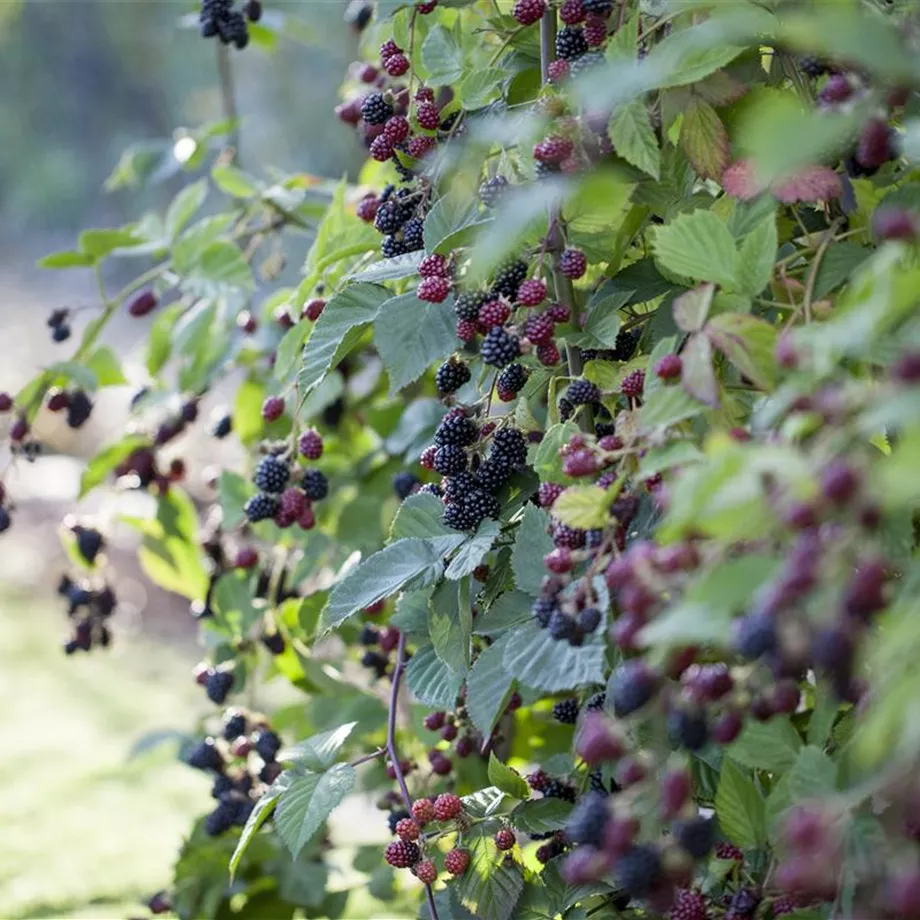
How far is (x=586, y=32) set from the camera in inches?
28.3

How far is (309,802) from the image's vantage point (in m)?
0.79

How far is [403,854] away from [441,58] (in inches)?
19.4

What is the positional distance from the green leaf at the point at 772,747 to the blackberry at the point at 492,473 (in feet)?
0.63

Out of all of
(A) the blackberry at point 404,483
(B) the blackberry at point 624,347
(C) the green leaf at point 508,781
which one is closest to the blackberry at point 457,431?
(B) the blackberry at point 624,347

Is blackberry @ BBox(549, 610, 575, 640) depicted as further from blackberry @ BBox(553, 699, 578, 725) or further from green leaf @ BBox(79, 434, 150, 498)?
green leaf @ BBox(79, 434, 150, 498)

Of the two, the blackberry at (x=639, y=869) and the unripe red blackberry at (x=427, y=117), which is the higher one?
the unripe red blackberry at (x=427, y=117)

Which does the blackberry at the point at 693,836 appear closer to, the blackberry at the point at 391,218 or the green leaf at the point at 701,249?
the green leaf at the point at 701,249

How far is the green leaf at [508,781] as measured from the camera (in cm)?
80

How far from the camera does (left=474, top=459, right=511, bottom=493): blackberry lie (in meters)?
0.73

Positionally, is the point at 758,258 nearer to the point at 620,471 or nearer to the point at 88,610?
the point at 620,471

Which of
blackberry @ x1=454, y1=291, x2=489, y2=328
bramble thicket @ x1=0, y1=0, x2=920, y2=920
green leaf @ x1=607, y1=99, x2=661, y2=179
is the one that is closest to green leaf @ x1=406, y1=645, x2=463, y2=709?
bramble thicket @ x1=0, y1=0, x2=920, y2=920

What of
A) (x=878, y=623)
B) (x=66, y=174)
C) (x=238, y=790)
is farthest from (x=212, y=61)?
(x=878, y=623)

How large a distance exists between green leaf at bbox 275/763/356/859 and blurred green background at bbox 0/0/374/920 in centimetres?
53

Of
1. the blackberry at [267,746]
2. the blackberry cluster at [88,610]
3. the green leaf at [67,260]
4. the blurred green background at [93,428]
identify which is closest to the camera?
the blackberry at [267,746]
